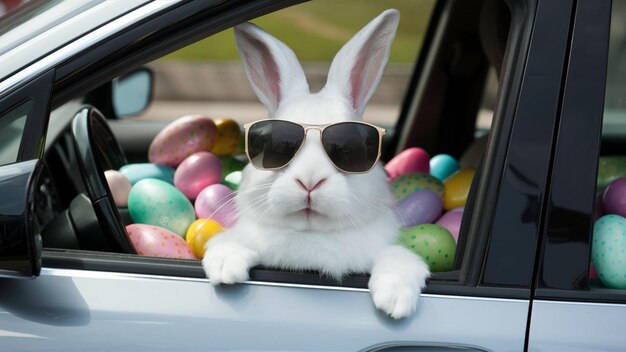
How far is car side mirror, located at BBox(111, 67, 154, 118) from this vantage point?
3670 mm

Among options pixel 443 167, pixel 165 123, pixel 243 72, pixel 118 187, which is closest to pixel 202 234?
pixel 118 187

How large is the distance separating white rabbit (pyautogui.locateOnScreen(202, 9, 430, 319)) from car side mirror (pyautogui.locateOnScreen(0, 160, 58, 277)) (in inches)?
14.0

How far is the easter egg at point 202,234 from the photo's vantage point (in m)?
2.17

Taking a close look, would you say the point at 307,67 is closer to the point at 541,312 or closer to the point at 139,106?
the point at 139,106

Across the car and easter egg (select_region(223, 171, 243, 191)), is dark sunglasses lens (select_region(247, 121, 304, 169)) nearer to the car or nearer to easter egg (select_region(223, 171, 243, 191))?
the car

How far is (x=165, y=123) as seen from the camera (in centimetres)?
391

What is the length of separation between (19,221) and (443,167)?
194 cm

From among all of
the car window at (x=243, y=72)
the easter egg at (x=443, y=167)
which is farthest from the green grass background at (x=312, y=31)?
the easter egg at (x=443, y=167)

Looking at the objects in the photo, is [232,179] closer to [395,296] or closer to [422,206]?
[422,206]

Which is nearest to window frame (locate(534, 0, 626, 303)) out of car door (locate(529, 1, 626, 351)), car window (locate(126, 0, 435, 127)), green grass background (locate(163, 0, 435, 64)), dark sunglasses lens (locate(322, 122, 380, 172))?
car door (locate(529, 1, 626, 351))

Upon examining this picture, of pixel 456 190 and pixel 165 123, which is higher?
pixel 165 123

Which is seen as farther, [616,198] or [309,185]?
[616,198]

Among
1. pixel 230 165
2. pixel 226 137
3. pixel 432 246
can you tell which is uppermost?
pixel 226 137

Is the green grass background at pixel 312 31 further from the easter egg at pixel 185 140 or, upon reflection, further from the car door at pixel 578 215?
the car door at pixel 578 215
